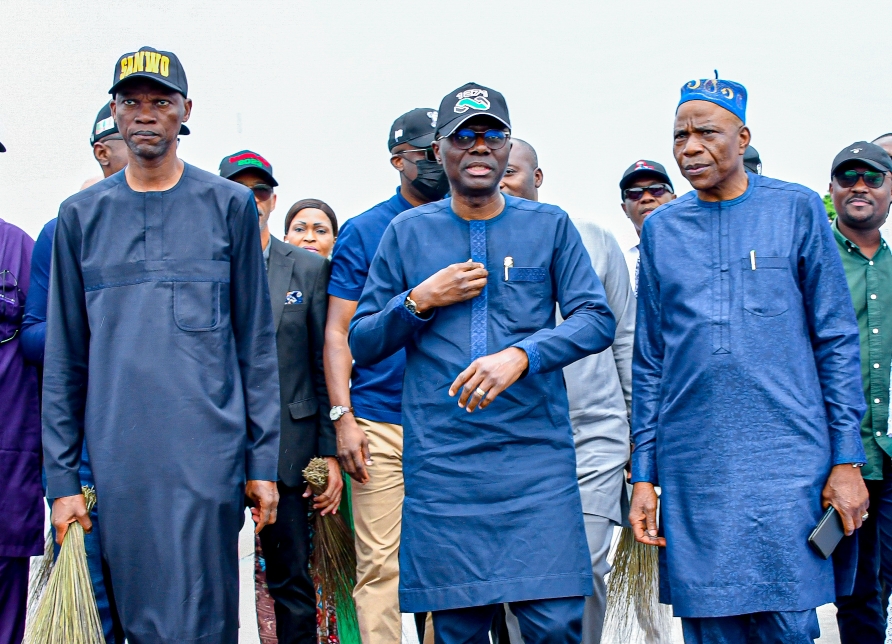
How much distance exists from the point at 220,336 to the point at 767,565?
1.84m

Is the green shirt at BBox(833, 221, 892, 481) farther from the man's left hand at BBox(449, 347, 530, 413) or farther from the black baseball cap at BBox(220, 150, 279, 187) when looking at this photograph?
the black baseball cap at BBox(220, 150, 279, 187)

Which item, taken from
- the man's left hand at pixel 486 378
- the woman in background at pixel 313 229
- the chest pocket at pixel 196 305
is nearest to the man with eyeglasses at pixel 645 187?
the woman in background at pixel 313 229

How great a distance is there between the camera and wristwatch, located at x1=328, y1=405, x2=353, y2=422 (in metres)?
4.80

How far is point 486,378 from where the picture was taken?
3570 millimetres

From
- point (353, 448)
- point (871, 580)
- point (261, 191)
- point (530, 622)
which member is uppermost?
point (261, 191)

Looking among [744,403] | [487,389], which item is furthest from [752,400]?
[487,389]

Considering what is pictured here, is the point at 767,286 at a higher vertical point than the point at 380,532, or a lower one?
higher

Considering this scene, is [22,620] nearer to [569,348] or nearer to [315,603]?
[315,603]

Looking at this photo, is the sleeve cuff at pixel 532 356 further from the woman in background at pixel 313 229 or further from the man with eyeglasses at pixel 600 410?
the woman in background at pixel 313 229

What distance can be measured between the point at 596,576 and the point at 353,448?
1.07m

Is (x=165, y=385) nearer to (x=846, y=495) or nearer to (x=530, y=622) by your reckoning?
(x=530, y=622)

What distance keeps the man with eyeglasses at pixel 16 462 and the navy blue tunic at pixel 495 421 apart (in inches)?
57.7

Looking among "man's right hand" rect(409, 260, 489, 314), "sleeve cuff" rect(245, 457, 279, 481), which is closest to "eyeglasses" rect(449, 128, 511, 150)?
"man's right hand" rect(409, 260, 489, 314)

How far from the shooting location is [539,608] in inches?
147
